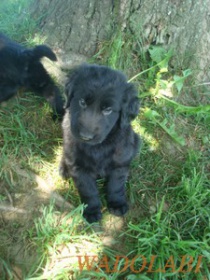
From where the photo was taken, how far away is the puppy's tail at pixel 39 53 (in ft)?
10.7

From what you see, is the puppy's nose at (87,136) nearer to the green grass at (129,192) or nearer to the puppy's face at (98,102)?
the puppy's face at (98,102)

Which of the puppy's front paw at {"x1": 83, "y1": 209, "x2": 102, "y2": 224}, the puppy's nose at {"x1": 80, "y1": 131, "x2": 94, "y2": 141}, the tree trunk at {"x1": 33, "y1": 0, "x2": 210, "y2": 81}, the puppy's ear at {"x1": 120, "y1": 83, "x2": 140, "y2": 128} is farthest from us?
the tree trunk at {"x1": 33, "y1": 0, "x2": 210, "y2": 81}

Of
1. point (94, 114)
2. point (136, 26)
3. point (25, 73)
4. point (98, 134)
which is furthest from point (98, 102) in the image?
point (136, 26)

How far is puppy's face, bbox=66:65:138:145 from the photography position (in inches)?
94.5

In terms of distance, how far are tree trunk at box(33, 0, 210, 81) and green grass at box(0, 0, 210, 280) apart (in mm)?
142

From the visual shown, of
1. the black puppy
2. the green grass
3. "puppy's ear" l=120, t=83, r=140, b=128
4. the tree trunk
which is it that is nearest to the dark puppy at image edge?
"puppy's ear" l=120, t=83, r=140, b=128

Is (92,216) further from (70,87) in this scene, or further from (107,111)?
(70,87)

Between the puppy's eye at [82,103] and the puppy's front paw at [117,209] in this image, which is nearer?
the puppy's eye at [82,103]

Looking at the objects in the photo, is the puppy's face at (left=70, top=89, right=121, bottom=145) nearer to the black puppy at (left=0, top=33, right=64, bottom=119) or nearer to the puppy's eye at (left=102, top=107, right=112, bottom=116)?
the puppy's eye at (left=102, top=107, right=112, bottom=116)

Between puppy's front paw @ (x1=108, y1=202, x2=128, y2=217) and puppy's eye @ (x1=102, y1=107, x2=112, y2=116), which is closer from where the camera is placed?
puppy's eye @ (x1=102, y1=107, x2=112, y2=116)

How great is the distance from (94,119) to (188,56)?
5.72ft

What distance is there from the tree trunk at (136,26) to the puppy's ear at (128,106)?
1.22 meters

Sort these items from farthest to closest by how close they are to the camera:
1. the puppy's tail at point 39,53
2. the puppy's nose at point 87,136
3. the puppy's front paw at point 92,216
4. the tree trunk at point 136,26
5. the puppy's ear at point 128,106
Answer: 1. the tree trunk at point 136,26
2. the puppy's tail at point 39,53
3. the puppy's front paw at point 92,216
4. the puppy's ear at point 128,106
5. the puppy's nose at point 87,136

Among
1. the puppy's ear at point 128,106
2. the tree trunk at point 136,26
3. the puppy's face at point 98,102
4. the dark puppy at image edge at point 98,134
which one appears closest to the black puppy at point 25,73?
the tree trunk at point 136,26
